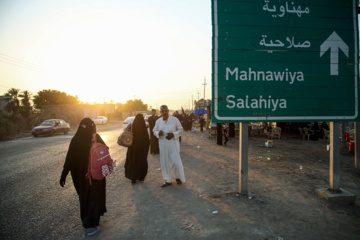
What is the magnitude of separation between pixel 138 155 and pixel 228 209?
259cm

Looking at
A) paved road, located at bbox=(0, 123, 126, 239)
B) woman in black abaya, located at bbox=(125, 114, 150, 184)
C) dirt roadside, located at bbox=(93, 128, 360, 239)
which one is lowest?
paved road, located at bbox=(0, 123, 126, 239)

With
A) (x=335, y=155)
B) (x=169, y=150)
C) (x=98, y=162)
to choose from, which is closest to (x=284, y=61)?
(x=335, y=155)

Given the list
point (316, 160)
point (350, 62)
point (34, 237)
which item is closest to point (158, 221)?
point (34, 237)

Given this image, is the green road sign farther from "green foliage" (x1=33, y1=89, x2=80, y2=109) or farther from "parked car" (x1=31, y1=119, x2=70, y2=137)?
"green foliage" (x1=33, y1=89, x2=80, y2=109)

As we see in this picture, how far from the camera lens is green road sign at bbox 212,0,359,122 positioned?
150 inches

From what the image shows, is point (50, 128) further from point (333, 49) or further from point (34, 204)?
point (333, 49)

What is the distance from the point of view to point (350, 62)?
154 inches

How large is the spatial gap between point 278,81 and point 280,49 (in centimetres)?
59

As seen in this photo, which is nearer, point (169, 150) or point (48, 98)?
point (169, 150)

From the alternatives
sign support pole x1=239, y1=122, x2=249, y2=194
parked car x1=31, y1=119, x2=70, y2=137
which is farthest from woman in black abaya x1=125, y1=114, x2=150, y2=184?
parked car x1=31, y1=119, x2=70, y2=137

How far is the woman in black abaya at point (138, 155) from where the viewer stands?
5.17 metres

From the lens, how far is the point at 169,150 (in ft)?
15.7

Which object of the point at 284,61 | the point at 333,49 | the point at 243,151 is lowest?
the point at 243,151

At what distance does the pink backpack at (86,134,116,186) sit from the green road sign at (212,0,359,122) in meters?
1.96
